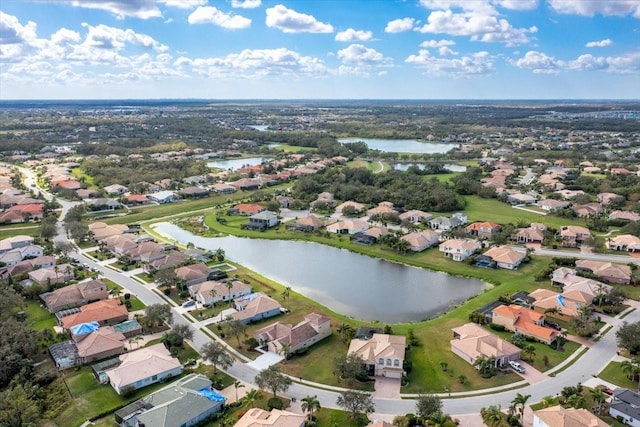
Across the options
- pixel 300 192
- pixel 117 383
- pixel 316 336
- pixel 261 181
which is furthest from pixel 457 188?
pixel 117 383

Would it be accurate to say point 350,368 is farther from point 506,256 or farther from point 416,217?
point 416,217

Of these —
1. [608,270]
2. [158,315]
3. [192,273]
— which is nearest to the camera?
[158,315]

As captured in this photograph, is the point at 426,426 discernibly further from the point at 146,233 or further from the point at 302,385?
the point at 146,233

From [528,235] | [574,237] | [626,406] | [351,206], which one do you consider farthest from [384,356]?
[351,206]

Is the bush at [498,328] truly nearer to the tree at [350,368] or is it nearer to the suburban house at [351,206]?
the tree at [350,368]

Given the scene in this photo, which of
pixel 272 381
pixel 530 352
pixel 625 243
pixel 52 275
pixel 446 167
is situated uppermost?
pixel 446 167

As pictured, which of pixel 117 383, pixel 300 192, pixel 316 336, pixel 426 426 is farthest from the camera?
pixel 300 192

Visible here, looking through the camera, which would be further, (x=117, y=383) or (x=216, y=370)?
(x=216, y=370)
